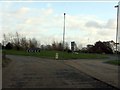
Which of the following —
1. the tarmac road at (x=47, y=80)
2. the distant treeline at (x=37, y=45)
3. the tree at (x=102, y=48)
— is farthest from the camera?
the tree at (x=102, y=48)

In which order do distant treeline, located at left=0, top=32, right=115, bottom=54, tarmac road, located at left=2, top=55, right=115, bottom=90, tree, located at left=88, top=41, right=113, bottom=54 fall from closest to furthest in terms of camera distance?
tarmac road, located at left=2, top=55, right=115, bottom=90
distant treeline, located at left=0, top=32, right=115, bottom=54
tree, located at left=88, top=41, right=113, bottom=54

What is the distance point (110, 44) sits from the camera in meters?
159

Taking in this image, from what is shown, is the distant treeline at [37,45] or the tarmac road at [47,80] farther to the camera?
the distant treeline at [37,45]

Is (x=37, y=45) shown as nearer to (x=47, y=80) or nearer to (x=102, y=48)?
(x=102, y=48)

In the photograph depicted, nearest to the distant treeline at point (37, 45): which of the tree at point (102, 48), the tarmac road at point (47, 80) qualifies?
the tree at point (102, 48)

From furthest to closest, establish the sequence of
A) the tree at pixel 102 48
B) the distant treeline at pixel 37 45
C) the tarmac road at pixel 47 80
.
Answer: the tree at pixel 102 48
the distant treeline at pixel 37 45
the tarmac road at pixel 47 80

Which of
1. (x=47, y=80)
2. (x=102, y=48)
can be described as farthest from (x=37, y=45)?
(x=47, y=80)

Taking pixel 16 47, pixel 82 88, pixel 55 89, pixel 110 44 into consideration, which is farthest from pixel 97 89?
pixel 110 44

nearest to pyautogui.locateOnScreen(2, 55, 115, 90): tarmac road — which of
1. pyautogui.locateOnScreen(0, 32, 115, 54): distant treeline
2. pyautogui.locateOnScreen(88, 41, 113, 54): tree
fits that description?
pyautogui.locateOnScreen(0, 32, 115, 54): distant treeline

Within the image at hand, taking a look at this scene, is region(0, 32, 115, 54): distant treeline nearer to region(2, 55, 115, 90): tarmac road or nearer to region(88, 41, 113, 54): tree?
region(88, 41, 113, 54): tree

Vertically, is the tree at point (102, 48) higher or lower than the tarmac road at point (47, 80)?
higher

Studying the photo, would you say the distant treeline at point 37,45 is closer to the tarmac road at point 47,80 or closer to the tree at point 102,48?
the tree at point 102,48

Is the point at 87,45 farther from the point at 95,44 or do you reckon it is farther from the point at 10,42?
the point at 10,42

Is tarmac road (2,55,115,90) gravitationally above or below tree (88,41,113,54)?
below
